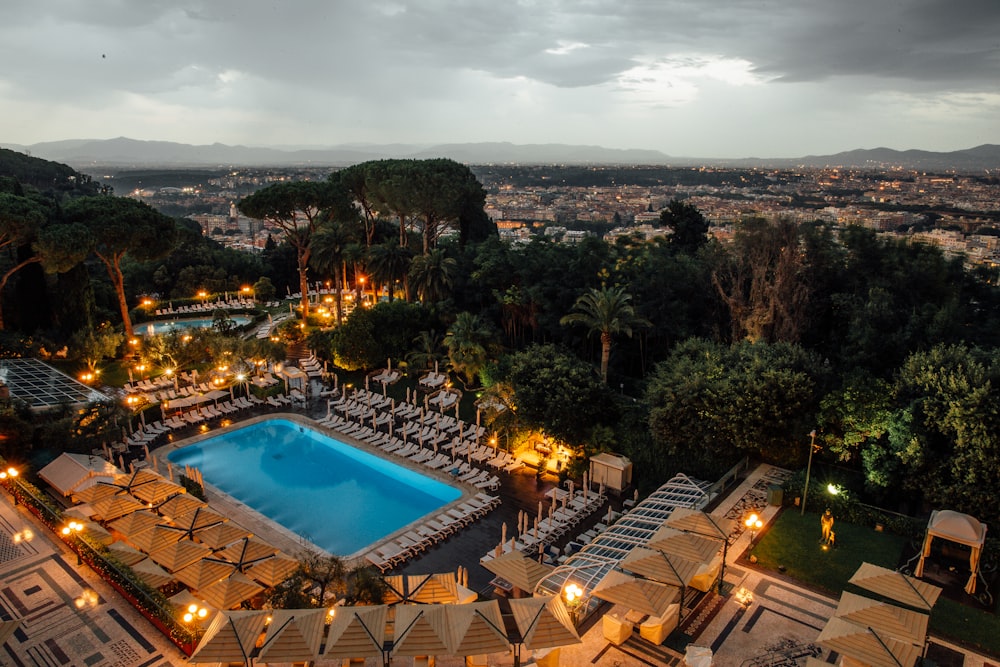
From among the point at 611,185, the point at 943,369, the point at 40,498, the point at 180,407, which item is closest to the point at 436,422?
the point at 180,407

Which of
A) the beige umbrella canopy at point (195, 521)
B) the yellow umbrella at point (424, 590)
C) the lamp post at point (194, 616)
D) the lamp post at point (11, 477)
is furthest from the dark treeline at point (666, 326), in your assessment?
the lamp post at point (11, 477)

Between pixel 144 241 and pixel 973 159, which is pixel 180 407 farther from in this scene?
pixel 973 159

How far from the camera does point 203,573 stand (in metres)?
13.5

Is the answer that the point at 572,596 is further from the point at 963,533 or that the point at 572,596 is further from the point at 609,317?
the point at 609,317

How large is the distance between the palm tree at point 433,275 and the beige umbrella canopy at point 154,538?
20.6 metres

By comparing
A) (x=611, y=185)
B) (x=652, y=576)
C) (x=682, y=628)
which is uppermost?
(x=611, y=185)

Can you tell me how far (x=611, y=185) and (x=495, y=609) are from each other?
321 ft

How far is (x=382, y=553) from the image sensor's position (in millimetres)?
16672

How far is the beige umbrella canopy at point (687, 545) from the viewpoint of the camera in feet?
41.2

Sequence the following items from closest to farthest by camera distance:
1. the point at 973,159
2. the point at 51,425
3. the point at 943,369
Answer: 1. the point at 943,369
2. the point at 51,425
3. the point at 973,159

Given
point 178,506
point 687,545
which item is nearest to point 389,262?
point 178,506

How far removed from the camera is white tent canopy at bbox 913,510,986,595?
13.4 meters

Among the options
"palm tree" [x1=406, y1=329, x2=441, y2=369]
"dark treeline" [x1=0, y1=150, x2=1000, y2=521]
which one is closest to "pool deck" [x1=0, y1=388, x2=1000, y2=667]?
"dark treeline" [x1=0, y1=150, x2=1000, y2=521]

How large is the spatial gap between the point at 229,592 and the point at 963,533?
52.0 feet
